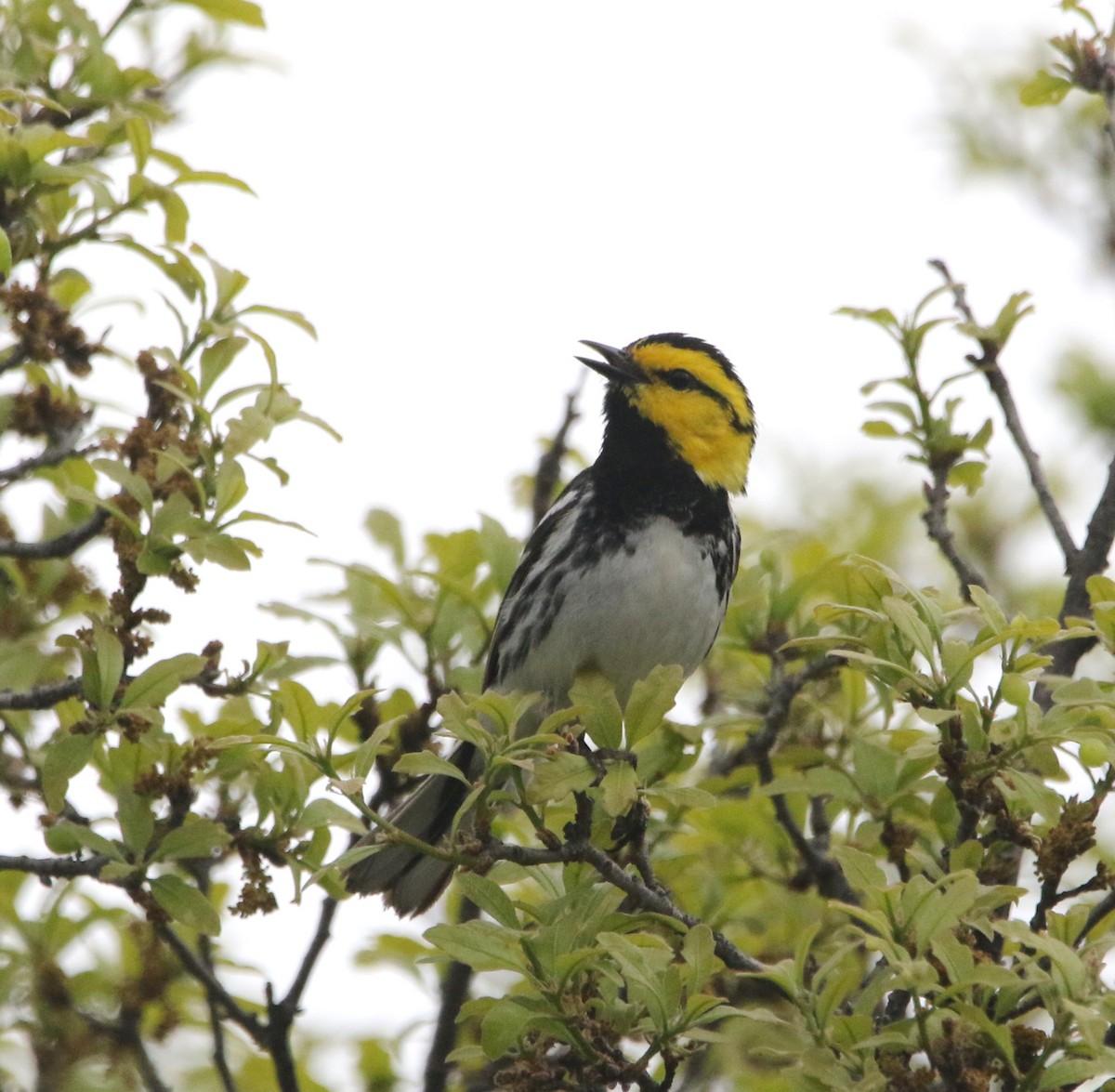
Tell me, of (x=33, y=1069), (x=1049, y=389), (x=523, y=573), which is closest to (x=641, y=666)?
(x=523, y=573)

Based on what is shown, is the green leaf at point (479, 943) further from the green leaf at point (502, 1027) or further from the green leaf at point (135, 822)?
the green leaf at point (135, 822)

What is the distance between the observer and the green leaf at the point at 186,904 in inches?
102

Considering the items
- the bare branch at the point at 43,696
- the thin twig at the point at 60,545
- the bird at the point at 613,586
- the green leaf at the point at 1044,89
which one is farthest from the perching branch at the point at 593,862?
the green leaf at the point at 1044,89

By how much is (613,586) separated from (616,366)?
35.5 inches

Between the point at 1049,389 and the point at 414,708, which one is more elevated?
the point at 1049,389

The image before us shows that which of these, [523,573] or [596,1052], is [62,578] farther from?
[596,1052]

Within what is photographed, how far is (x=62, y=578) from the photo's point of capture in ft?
11.5

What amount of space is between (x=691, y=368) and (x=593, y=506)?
28.8 inches

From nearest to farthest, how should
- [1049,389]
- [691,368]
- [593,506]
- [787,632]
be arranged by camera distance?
1. [787,632]
2. [593,506]
3. [691,368]
4. [1049,389]

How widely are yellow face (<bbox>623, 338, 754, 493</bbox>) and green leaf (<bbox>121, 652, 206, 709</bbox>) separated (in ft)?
6.41

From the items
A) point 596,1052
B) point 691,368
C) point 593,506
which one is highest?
point 691,368

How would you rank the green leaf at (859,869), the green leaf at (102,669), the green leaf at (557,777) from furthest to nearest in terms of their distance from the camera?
the green leaf at (102,669) < the green leaf at (557,777) < the green leaf at (859,869)

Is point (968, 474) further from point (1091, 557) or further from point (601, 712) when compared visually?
point (601, 712)

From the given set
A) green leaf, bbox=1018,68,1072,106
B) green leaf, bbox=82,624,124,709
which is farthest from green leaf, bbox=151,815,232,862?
green leaf, bbox=1018,68,1072,106
